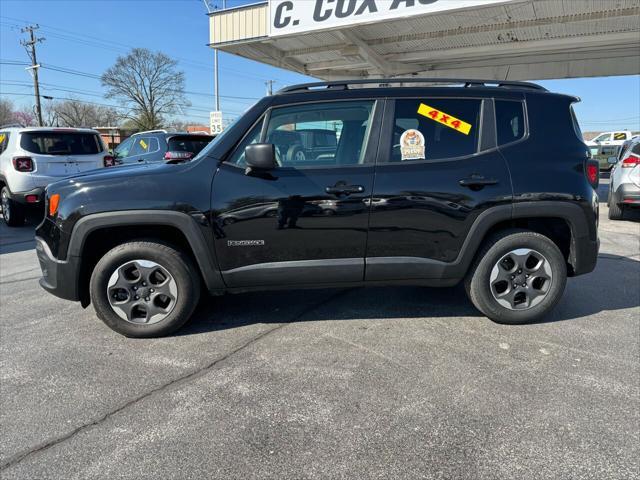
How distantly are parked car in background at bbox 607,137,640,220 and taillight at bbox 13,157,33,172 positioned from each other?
37.2 ft

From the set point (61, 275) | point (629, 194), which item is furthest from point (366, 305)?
point (629, 194)

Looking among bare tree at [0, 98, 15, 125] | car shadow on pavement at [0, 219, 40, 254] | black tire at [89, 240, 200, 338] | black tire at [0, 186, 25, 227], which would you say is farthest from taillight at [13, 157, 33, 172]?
bare tree at [0, 98, 15, 125]

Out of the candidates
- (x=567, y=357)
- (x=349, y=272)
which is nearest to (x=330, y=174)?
(x=349, y=272)

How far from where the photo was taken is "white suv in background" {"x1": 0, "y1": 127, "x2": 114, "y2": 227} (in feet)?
26.9

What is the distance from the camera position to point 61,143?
341 inches

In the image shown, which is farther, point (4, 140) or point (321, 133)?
point (4, 140)

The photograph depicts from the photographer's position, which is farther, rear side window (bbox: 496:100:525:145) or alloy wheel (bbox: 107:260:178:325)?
rear side window (bbox: 496:100:525:145)

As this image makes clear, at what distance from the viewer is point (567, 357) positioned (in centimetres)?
308

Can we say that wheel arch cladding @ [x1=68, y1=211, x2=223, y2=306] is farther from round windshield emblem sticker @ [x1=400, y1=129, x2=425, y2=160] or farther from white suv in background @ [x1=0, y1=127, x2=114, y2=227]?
white suv in background @ [x1=0, y1=127, x2=114, y2=227]

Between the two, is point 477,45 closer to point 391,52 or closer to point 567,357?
point 391,52

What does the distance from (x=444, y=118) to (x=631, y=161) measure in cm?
694

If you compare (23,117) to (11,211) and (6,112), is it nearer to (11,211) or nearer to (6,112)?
(6,112)

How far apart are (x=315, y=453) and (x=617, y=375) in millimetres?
2090

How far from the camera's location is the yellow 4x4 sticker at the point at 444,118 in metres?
3.46
